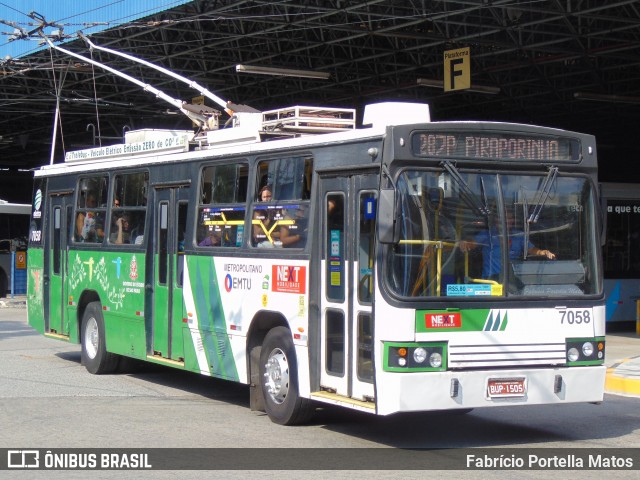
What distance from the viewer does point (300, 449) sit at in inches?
374

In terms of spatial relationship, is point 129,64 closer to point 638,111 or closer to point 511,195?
point 638,111

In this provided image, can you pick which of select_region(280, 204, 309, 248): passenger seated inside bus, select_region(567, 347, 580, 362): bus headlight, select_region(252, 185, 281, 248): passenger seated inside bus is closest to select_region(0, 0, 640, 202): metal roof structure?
select_region(252, 185, 281, 248): passenger seated inside bus

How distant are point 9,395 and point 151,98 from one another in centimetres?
2629

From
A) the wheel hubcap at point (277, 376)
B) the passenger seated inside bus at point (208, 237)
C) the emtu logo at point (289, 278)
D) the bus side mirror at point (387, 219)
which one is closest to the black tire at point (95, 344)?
the passenger seated inside bus at point (208, 237)

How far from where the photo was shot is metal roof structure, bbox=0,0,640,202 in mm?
24656

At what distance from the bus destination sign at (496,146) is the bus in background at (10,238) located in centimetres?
2670

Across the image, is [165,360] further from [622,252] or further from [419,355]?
[622,252]

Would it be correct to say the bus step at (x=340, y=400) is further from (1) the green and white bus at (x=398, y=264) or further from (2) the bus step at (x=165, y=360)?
(2) the bus step at (x=165, y=360)

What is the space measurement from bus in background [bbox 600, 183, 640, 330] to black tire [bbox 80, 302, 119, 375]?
38.9 ft

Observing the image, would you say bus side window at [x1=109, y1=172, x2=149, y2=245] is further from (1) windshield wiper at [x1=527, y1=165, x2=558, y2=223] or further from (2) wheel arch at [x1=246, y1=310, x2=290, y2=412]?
(1) windshield wiper at [x1=527, y1=165, x2=558, y2=223]

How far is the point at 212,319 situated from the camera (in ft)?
39.9

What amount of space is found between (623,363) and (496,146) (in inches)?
309

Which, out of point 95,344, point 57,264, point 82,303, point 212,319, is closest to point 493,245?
point 212,319

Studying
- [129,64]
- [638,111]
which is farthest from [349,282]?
[638,111]
